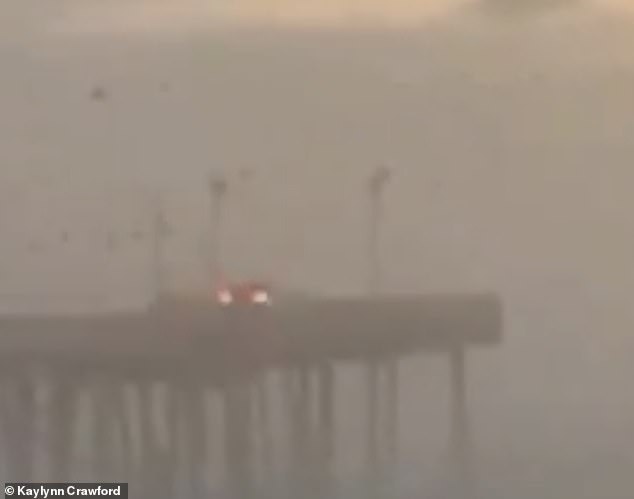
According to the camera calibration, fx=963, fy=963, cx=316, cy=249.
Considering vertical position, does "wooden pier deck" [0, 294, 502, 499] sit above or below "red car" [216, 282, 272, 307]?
below

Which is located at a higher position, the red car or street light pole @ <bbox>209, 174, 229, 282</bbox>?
street light pole @ <bbox>209, 174, 229, 282</bbox>

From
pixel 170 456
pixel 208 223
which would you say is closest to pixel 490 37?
pixel 208 223

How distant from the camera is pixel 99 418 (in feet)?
1.75

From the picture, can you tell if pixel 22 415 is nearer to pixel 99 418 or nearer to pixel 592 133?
pixel 99 418

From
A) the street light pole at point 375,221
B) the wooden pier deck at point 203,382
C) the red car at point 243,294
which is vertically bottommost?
the wooden pier deck at point 203,382

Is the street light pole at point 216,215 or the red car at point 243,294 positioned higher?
the street light pole at point 216,215

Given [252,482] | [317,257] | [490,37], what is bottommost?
[252,482]

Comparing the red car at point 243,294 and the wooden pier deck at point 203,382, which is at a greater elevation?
the red car at point 243,294

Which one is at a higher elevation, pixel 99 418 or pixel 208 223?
Answer: pixel 208 223

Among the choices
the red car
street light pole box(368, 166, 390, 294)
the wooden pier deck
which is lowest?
the wooden pier deck

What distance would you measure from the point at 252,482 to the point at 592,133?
0.91 feet

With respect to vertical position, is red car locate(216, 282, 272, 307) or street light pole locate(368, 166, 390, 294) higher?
street light pole locate(368, 166, 390, 294)

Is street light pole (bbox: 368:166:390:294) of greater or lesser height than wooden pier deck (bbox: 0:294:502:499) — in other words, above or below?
above

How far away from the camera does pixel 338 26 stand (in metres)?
0.54
